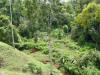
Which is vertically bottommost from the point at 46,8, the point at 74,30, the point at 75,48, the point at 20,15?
the point at 75,48

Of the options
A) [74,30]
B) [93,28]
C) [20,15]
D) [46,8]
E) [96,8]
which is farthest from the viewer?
[20,15]

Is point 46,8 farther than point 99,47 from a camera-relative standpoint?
No

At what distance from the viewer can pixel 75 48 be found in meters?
12.9

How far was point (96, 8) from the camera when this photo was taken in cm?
1255

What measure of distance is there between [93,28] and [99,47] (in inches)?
87.7

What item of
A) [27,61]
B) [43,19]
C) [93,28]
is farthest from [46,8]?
[93,28]

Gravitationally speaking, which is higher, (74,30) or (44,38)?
(74,30)

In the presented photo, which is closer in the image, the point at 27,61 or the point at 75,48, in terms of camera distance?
the point at 27,61

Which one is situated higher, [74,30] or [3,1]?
[3,1]

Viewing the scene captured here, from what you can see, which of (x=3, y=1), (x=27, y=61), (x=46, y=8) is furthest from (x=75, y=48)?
(x=3, y=1)

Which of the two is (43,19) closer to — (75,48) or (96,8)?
(75,48)

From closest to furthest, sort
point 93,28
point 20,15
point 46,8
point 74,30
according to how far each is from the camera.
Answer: point 46,8, point 93,28, point 74,30, point 20,15

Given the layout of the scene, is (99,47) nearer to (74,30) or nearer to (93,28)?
(93,28)

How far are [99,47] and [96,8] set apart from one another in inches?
167
